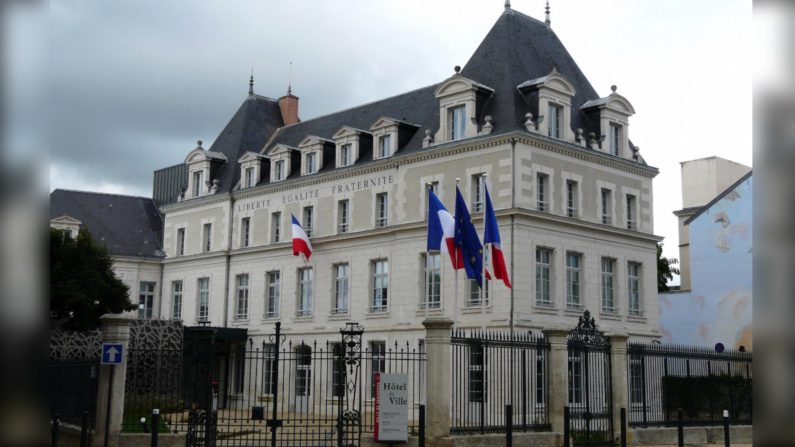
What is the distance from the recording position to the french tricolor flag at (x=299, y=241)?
37.2 meters

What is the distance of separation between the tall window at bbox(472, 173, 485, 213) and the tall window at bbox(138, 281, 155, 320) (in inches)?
866

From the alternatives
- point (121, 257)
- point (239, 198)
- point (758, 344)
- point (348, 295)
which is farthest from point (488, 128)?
→ point (758, 344)

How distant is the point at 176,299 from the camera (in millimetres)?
46750

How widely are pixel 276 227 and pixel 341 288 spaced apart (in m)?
5.62

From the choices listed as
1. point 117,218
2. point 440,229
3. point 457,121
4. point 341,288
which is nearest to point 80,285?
point 341,288

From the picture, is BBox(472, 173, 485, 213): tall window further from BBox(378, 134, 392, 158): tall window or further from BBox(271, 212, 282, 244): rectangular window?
BBox(271, 212, 282, 244): rectangular window

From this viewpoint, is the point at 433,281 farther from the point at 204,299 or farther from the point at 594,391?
the point at 204,299

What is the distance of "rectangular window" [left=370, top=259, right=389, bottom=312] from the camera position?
117 feet

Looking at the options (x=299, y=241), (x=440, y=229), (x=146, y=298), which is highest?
(x=299, y=241)

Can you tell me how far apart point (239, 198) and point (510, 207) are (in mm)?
17143

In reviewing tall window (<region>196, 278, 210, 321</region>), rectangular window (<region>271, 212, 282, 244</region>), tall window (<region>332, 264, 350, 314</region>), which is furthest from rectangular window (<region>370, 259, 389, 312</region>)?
tall window (<region>196, 278, 210, 321</region>)

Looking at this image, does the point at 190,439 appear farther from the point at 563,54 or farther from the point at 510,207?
the point at 563,54

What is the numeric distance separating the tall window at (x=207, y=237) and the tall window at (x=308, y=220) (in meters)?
7.03

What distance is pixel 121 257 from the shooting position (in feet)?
154
